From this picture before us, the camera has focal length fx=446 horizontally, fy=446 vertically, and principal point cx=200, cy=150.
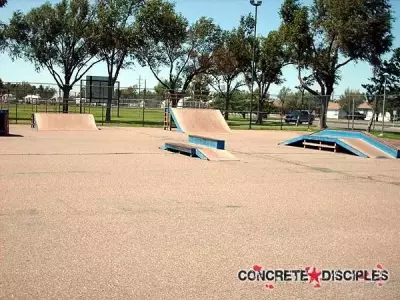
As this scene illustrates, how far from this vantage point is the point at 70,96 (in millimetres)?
31391

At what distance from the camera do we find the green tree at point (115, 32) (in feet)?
108

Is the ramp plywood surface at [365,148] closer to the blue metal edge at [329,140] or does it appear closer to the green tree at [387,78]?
the blue metal edge at [329,140]

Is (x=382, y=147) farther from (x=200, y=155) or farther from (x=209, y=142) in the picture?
(x=200, y=155)

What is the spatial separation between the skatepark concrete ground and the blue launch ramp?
5.50m

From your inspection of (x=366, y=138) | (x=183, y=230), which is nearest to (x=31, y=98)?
(x=366, y=138)

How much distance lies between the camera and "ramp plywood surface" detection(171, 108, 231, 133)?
2616 cm

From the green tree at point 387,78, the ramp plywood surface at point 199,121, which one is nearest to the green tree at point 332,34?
the green tree at point 387,78

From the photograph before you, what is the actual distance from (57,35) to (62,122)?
1315cm

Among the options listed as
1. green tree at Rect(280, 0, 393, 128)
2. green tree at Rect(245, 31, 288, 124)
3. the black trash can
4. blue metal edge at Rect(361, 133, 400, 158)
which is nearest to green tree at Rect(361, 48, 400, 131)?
green tree at Rect(280, 0, 393, 128)

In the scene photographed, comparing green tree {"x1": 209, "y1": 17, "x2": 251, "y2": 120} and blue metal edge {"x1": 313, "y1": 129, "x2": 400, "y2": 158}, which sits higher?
green tree {"x1": 209, "y1": 17, "x2": 251, "y2": 120}

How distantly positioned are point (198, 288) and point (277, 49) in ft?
134

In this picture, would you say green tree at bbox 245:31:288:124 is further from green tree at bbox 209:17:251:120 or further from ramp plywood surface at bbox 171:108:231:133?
ramp plywood surface at bbox 171:108:231:133

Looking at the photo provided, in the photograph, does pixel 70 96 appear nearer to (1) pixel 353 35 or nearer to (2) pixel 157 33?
(2) pixel 157 33

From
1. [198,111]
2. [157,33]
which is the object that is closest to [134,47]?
[157,33]
